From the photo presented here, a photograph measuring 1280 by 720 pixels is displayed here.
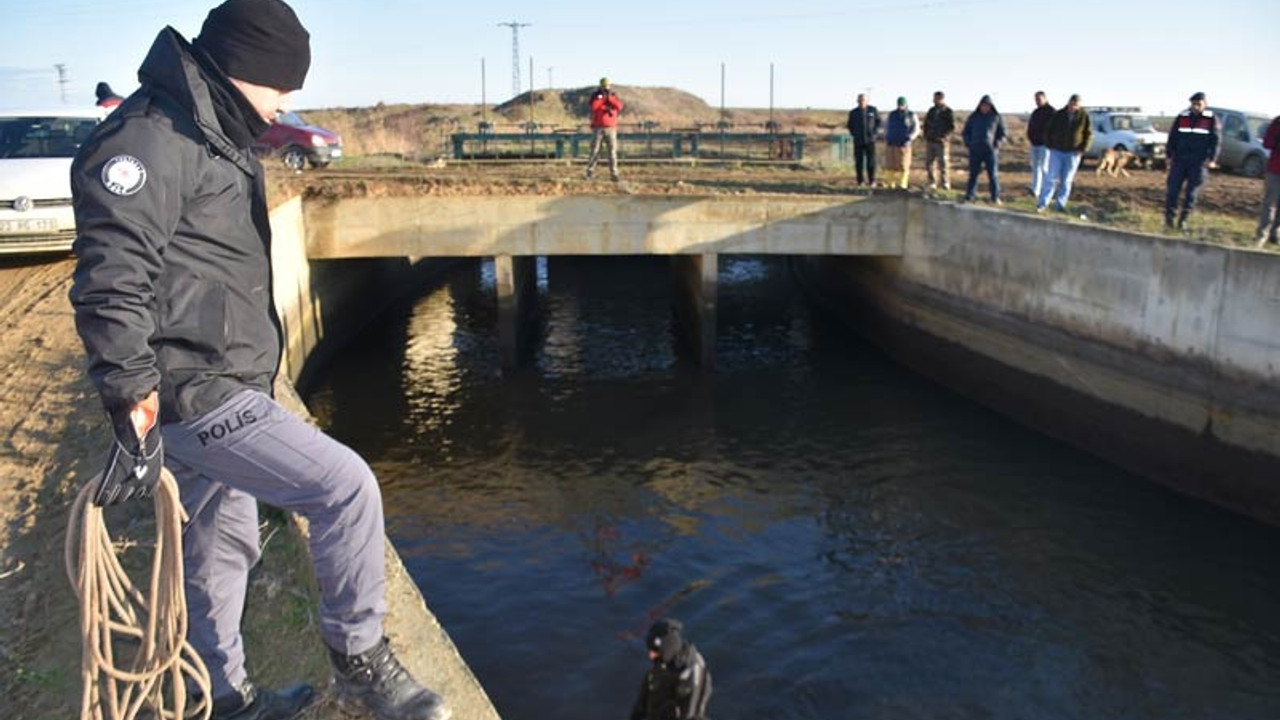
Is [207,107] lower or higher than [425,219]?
higher

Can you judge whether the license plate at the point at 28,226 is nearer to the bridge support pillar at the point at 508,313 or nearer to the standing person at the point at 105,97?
the standing person at the point at 105,97

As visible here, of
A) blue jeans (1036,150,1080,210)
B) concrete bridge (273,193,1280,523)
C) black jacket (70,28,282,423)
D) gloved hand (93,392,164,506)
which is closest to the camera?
black jacket (70,28,282,423)

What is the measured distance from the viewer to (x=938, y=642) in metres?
8.59

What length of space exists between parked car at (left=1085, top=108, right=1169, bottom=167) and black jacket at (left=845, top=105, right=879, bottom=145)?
8836mm

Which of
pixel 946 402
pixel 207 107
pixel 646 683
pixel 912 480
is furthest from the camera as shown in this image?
pixel 946 402

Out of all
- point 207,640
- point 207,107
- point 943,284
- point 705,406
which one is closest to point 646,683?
point 207,640

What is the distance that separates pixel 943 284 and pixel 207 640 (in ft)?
49.9

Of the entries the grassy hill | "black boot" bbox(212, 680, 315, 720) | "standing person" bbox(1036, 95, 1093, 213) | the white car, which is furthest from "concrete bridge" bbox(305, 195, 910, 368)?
the grassy hill

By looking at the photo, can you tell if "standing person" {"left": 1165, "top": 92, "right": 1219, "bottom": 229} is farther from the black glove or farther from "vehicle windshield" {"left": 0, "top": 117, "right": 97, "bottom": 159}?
"vehicle windshield" {"left": 0, "top": 117, "right": 97, "bottom": 159}

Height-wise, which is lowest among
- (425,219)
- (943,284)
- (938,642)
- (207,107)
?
(938,642)

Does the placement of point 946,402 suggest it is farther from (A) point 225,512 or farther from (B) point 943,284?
(A) point 225,512

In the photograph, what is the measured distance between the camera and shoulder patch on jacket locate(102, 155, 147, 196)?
8.66 feet

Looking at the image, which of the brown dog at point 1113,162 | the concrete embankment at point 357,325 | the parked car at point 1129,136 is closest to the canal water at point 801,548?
the concrete embankment at point 357,325

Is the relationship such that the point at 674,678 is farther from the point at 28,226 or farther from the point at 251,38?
the point at 28,226
